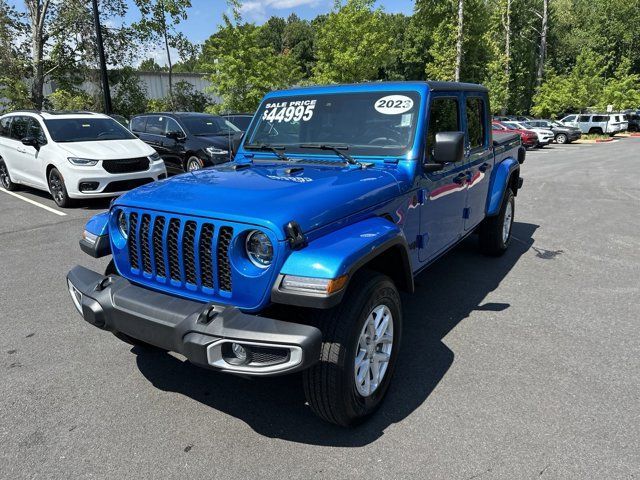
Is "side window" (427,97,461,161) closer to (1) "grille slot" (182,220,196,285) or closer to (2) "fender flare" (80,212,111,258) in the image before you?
(1) "grille slot" (182,220,196,285)

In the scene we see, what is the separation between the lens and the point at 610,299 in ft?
15.4

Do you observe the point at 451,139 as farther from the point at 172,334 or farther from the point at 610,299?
the point at 610,299

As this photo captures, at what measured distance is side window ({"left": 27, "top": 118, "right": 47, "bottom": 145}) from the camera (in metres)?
9.01

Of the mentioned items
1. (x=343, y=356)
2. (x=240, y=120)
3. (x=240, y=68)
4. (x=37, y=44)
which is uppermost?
(x=37, y=44)

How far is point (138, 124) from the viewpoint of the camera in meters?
12.6

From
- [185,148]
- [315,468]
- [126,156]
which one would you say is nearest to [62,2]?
[185,148]

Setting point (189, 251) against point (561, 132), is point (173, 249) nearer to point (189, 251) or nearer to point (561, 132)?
point (189, 251)

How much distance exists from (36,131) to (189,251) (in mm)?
8417

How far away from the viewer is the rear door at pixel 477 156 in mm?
4559

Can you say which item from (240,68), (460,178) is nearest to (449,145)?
(460,178)

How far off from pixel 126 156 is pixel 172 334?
709cm

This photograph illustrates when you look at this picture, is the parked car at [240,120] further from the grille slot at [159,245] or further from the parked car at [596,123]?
the parked car at [596,123]

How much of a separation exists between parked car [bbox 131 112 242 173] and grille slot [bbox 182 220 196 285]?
798 centimetres

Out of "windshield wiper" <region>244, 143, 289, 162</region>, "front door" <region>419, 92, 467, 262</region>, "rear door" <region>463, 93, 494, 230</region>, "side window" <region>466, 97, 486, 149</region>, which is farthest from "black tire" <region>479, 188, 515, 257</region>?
"windshield wiper" <region>244, 143, 289, 162</region>
